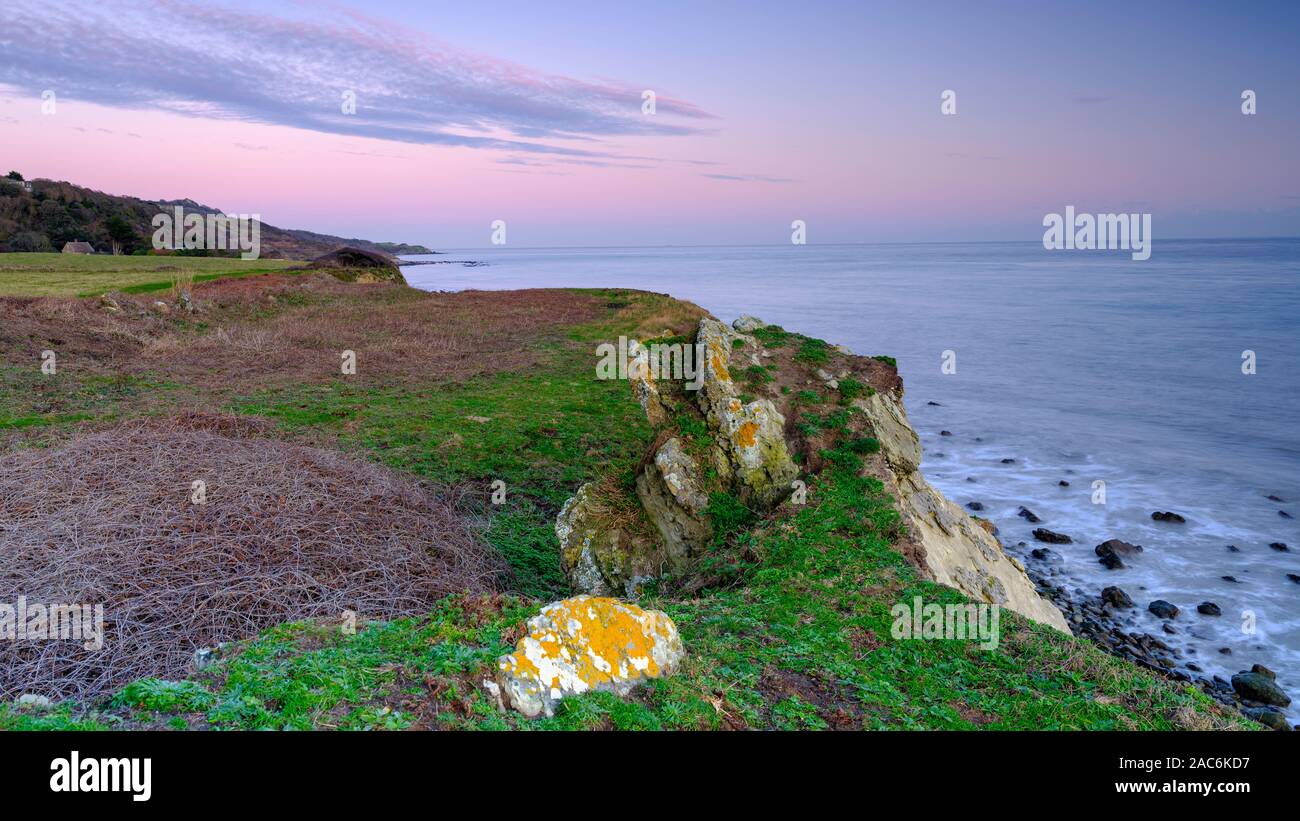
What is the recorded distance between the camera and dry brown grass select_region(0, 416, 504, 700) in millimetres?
6195

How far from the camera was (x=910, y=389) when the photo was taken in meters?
31.9

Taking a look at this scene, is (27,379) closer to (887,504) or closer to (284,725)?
(284,725)

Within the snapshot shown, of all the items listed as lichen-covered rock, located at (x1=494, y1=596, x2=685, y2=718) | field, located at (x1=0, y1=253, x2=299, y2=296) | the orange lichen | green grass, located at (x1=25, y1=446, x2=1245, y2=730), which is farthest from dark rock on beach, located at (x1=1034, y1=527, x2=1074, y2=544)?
field, located at (x1=0, y1=253, x2=299, y2=296)

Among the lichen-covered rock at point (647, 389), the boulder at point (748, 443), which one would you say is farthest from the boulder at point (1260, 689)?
the lichen-covered rock at point (647, 389)

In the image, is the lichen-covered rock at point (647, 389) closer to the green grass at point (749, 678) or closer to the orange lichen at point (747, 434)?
the orange lichen at point (747, 434)

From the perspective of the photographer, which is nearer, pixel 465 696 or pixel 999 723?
pixel 465 696

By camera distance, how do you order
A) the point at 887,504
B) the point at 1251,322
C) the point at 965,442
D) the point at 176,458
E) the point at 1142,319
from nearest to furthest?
the point at 887,504 → the point at 176,458 → the point at 965,442 → the point at 1251,322 → the point at 1142,319

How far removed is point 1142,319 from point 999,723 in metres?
57.9

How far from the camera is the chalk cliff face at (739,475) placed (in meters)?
9.16

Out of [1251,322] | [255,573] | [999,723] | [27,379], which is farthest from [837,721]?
[1251,322]

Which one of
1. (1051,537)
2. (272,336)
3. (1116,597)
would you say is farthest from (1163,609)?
(272,336)

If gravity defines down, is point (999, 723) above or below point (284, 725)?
below

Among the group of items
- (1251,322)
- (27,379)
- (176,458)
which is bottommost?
(176,458)

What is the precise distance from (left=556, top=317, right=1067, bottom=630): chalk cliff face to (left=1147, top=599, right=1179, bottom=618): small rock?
12.9 ft
